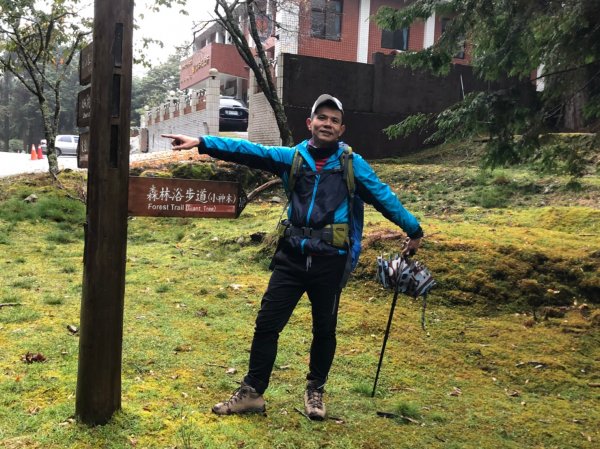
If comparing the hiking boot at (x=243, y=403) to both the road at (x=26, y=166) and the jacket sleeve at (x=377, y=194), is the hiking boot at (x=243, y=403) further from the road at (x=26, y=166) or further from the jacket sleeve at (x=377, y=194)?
the road at (x=26, y=166)

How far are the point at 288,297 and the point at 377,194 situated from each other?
33.8 inches

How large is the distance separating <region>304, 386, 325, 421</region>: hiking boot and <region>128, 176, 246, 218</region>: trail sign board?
4.27ft

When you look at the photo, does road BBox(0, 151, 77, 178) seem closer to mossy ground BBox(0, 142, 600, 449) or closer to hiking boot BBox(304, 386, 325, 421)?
mossy ground BBox(0, 142, 600, 449)

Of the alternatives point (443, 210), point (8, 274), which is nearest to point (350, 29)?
point (443, 210)

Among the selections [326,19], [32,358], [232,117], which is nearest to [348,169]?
[32,358]

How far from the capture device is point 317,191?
3.50 meters

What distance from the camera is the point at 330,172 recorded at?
3.53m

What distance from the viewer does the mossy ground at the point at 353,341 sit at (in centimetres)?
357

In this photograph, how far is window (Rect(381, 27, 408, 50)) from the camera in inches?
1081

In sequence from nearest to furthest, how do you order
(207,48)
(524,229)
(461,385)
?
(461,385)
(524,229)
(207,48)

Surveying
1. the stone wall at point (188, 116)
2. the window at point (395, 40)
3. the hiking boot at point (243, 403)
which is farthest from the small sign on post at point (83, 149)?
the window at point (395, 40)

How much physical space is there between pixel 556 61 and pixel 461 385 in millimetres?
3892

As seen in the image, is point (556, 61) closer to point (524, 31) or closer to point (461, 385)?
point (524, 31)

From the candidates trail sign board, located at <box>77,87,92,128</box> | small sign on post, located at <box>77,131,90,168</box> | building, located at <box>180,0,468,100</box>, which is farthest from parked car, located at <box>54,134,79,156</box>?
small sign on post, located at <box>77,131,90,168</box>
